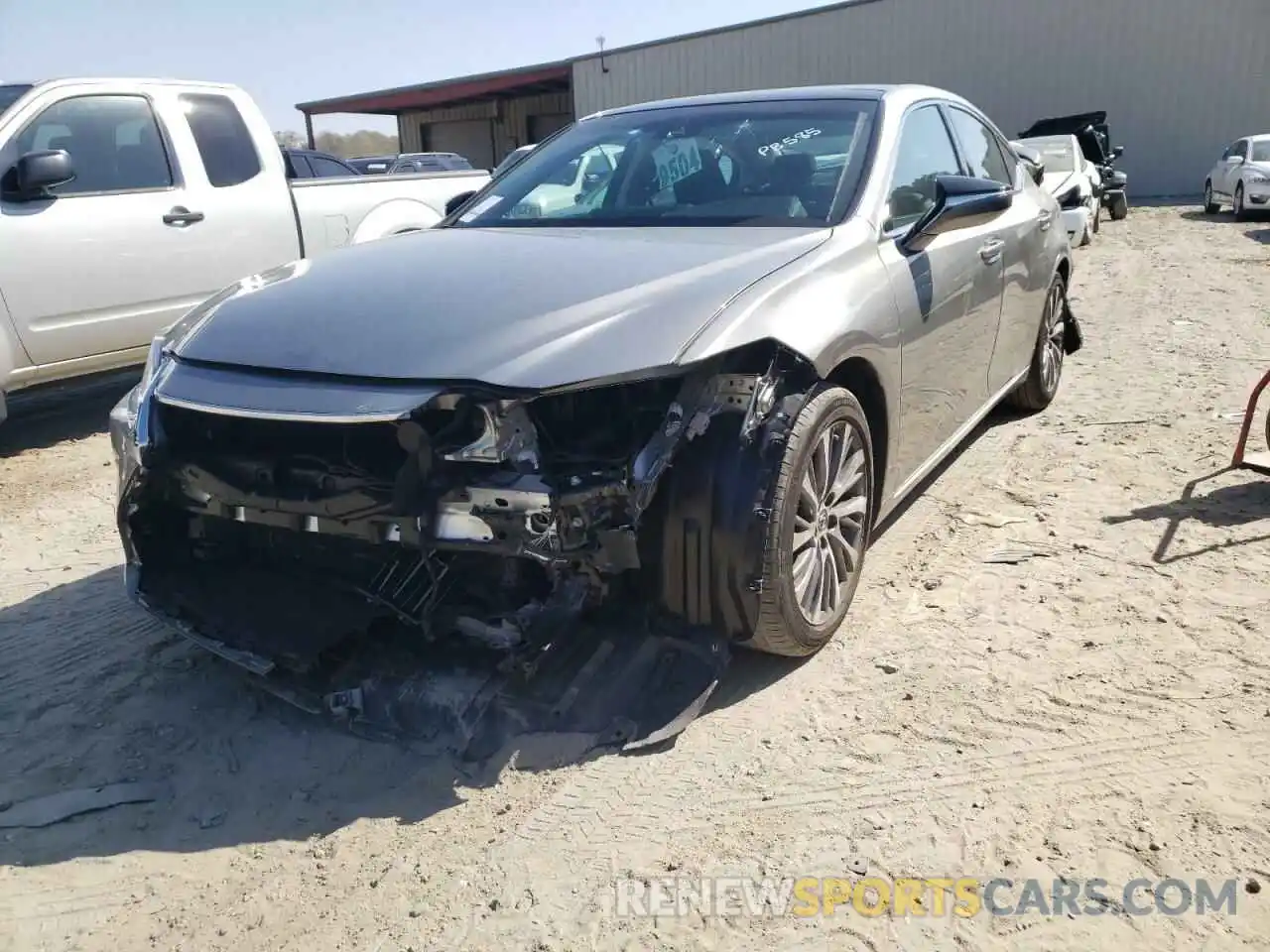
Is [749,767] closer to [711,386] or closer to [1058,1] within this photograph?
[711,386]

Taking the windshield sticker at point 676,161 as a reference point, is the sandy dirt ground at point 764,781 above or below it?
below

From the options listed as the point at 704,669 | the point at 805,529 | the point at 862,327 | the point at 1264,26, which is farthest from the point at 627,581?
the point at 1264,26

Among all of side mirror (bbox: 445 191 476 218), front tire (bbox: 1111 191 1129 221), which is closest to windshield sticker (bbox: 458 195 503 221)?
side mirror (bbox: 445 191 476 218)

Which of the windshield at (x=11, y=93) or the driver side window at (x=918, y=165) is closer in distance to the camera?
the driver side window at (x=918, y=165)

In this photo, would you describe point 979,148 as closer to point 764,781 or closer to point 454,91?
point 764,781

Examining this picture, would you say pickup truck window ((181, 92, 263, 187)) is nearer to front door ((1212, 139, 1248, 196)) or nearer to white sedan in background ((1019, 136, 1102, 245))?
white sedan in background ((1019, 136, 1102, 245))

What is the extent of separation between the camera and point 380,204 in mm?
7465

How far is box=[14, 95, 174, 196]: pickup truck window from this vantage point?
19.1 feet

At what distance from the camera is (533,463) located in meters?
2.58

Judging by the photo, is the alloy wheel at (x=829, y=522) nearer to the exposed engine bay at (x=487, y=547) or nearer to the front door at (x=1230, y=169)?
the exposed engine bay at (x=487, y=547)

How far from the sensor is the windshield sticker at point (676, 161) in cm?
392

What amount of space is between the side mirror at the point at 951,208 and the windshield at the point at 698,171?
0.28 meters

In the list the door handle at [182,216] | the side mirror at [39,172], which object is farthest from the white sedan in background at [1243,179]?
the side mirror at [39,172]

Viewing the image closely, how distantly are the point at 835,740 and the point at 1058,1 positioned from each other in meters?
25.5
